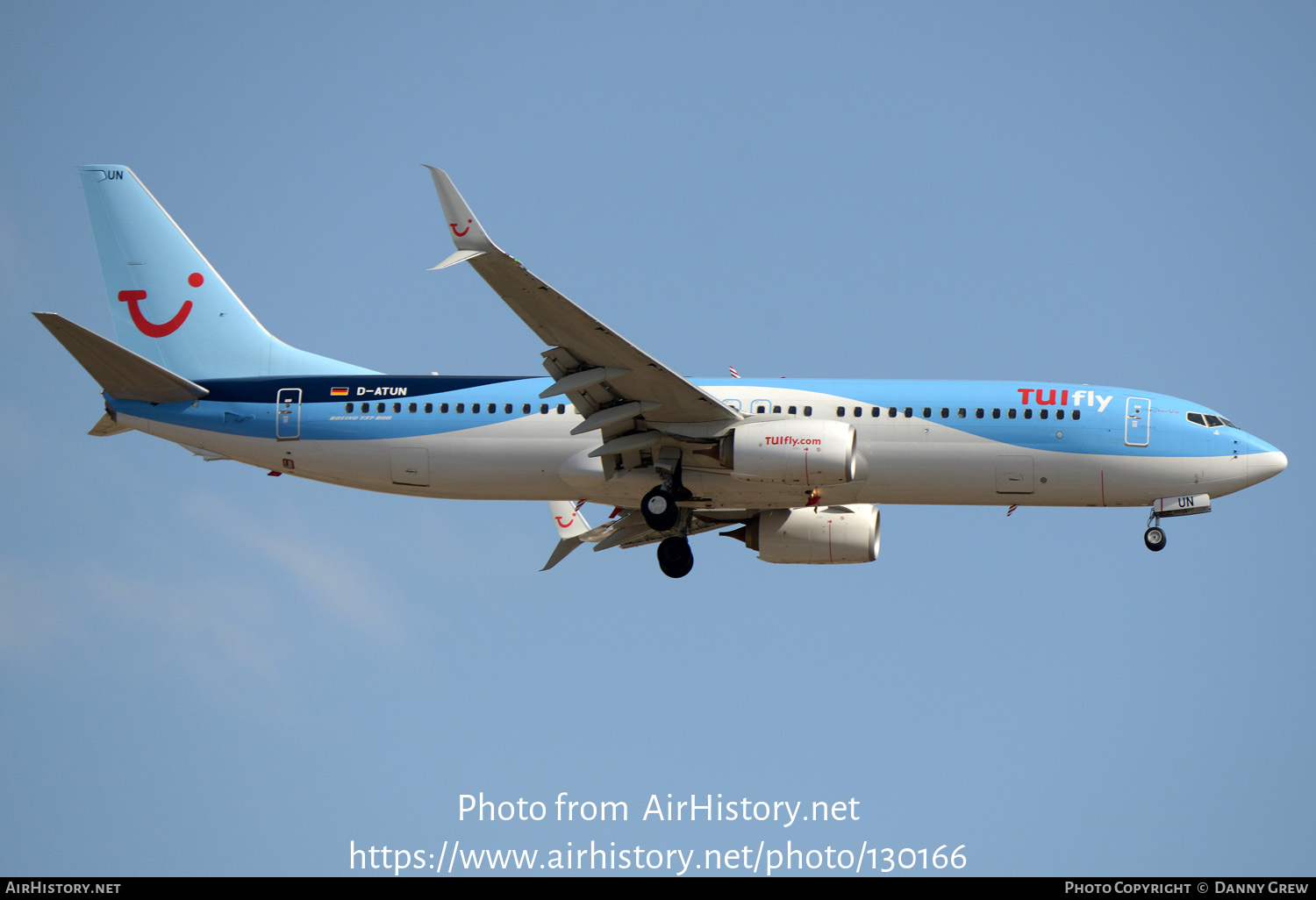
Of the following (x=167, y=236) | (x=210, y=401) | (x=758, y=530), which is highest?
(x=167, y=236)

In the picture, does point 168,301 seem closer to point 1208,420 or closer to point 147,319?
point 147,319

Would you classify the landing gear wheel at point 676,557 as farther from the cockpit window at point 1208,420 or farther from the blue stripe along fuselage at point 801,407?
the cockpit window at point 1208,420

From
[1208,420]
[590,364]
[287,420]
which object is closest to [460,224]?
[590,364]

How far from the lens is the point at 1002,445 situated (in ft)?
98.4

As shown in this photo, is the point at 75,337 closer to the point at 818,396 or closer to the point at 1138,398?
the point at 818,396

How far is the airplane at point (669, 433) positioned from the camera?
29.0m

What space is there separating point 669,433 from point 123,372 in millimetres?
12591

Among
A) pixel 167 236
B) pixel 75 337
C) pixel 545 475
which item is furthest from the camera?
pixel 167 236

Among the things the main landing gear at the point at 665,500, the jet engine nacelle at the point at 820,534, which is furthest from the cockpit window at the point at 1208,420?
the main landing gear at the point at 665,500
